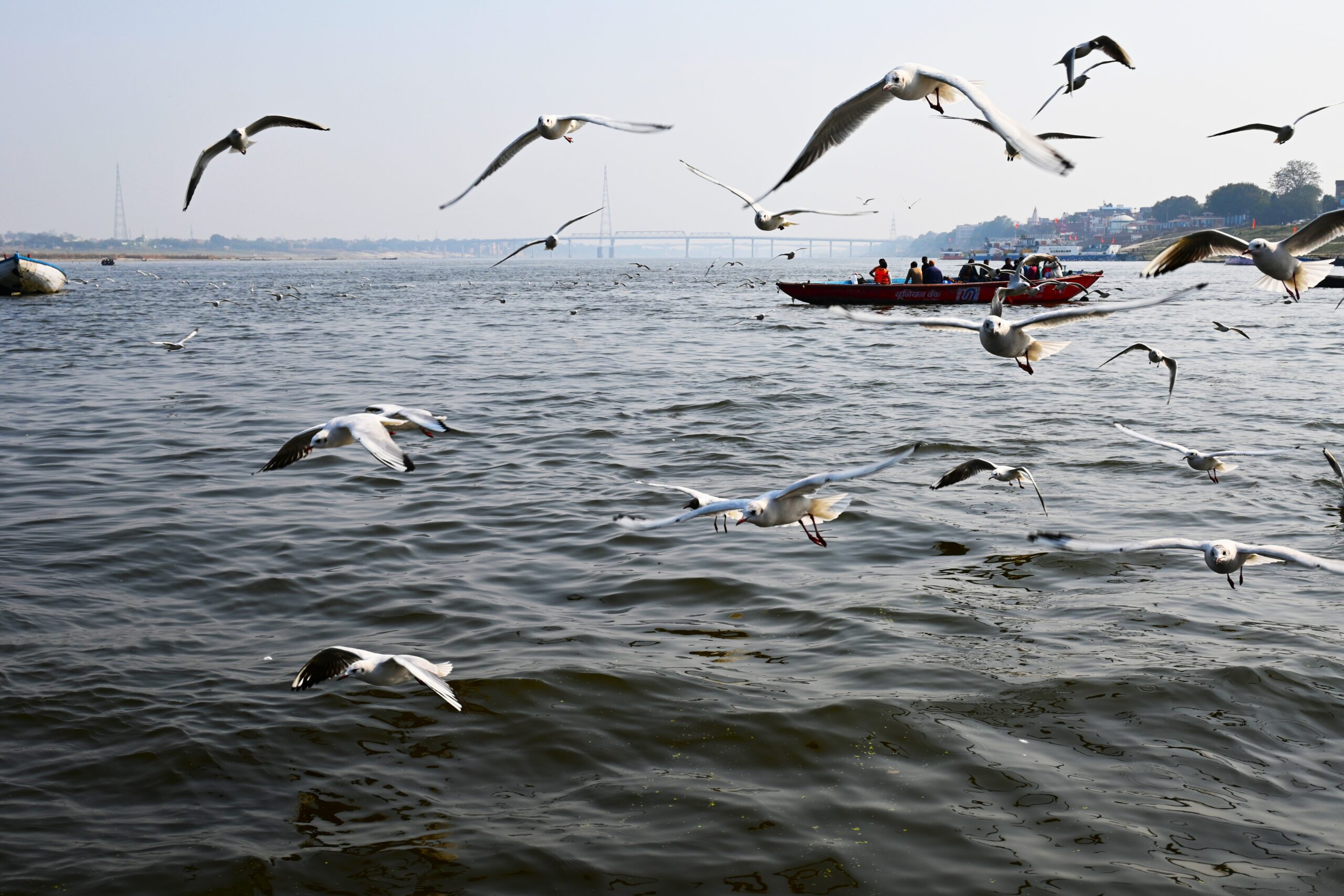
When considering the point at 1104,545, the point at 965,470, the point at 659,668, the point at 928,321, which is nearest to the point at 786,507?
the point at 659,668

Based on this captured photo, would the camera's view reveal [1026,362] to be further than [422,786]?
Yes

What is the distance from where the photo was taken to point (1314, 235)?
7676 mm

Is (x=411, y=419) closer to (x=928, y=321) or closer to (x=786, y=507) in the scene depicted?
(x=786, y=507)

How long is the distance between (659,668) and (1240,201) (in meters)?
165

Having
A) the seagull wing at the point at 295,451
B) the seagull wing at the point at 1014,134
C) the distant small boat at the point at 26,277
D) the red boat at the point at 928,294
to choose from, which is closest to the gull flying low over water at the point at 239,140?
the seagull wing at the point at 295,451

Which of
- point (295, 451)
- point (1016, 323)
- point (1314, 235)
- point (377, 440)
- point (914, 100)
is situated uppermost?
point (914, 100)

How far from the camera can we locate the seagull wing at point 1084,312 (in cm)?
583

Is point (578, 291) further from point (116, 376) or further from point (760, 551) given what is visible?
point (760, 551)

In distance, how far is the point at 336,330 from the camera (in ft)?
100.0

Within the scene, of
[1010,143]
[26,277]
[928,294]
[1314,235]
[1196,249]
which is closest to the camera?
[1010,143]

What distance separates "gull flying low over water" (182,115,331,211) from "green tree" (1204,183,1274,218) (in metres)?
154

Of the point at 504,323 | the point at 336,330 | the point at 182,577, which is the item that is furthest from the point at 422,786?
the point at 504,323

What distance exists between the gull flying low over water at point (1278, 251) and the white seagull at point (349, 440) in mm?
5107

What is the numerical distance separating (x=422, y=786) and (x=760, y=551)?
4.18 meters
